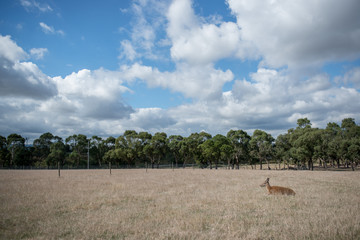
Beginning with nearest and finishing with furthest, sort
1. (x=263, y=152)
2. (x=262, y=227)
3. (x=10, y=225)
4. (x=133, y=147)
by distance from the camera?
(x=262, y=227) → (x=10, y=225) → (x=263, y=152) → (x=133, y=147)

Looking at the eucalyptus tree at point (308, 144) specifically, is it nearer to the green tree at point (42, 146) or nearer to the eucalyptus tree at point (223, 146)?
the eucalyptus tree at point (223, 146)

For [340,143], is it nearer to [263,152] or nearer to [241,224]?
[263,152]

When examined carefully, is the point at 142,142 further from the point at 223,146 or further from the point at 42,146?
the point at 42,146

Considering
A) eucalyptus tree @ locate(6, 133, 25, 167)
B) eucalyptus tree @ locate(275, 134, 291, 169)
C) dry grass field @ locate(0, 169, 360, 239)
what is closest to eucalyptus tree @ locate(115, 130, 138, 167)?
eucalyptus tree @ locate(6, 133, 25, 167)

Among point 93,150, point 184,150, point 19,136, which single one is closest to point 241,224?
point 184,150

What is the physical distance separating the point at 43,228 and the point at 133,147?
7751cm

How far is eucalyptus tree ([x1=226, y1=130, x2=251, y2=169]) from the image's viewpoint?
72031 mm

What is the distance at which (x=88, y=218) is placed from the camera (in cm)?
888

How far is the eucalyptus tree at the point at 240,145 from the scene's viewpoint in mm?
72031

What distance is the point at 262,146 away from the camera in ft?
219

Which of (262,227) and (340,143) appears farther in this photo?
(340,143)

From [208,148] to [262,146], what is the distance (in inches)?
679

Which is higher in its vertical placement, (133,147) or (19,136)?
(19,136)

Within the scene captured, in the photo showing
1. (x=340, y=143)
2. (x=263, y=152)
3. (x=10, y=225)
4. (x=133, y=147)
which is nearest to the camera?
(x=10, y=225)
